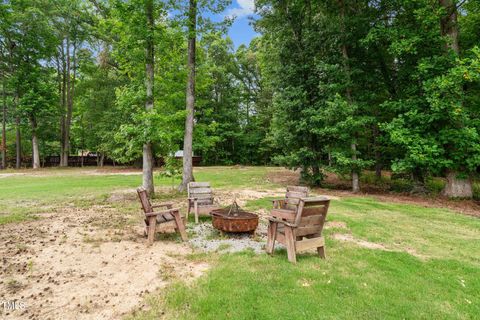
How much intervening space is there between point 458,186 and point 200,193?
9523 millimetres

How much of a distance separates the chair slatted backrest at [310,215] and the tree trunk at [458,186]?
28.2ft

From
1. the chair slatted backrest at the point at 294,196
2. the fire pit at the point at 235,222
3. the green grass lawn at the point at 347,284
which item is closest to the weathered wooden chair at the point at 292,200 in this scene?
the chair slatted backrest at the point at 294,196

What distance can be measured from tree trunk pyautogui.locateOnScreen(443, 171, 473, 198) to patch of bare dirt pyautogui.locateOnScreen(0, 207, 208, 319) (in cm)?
1018

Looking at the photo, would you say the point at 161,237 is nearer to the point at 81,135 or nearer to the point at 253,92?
the point at 81,135

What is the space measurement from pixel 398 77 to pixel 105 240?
39.1 ft

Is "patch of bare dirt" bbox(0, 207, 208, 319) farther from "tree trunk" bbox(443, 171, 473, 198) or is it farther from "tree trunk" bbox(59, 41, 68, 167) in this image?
"tree trunk" bbox(59, 41, 68, 167)

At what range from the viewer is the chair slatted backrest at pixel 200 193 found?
668 centimetres

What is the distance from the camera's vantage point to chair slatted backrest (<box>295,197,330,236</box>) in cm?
379

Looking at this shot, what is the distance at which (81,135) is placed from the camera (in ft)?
88.6

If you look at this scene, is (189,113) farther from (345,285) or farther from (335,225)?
(345,285)

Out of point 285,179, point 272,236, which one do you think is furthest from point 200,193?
point 285,179

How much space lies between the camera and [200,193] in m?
6.76

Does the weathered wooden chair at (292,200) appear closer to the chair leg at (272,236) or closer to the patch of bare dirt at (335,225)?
the patch of bare dirt at (335,225)

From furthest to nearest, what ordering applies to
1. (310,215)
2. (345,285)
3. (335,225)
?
1. (335,225)
2. (310,215)
3. (345,285)
